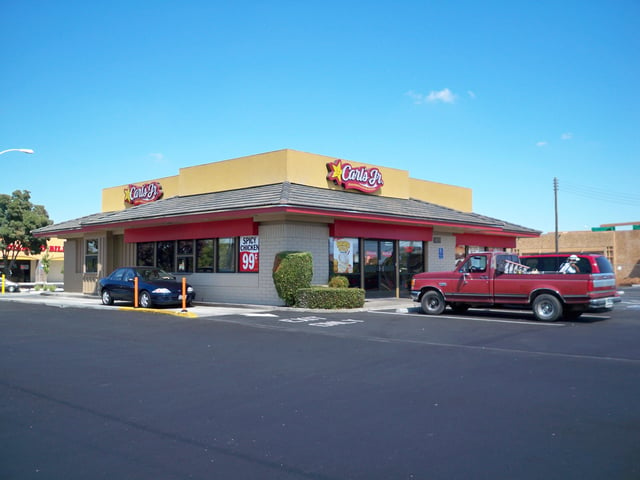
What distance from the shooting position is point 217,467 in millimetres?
4551

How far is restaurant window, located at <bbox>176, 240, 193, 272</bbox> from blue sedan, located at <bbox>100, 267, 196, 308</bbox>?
2775mm

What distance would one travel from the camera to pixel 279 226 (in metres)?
20.2

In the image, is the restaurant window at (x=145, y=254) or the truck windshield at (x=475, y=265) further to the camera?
the restaurant window at (x=145, y=254)

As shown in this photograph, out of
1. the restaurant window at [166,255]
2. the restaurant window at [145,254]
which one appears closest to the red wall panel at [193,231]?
the restaurant window at [166,255]

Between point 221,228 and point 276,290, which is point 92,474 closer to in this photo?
point 276,290

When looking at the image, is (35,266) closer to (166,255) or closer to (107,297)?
(166,255)

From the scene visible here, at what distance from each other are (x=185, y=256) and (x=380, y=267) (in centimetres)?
856

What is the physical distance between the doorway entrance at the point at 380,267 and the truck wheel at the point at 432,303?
5.72 meters

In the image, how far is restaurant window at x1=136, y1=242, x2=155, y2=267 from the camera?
1035 inches

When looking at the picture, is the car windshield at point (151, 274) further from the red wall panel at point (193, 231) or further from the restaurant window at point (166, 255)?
the restaurant window at point (166, 255)

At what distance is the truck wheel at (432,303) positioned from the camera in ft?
57.1

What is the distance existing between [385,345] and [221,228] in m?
12.3

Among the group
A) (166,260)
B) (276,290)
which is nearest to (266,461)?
(276,290)

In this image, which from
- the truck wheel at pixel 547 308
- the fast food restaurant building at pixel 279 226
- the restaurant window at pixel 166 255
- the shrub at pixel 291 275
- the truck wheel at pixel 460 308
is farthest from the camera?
the restaurant window at pixel 166 255
